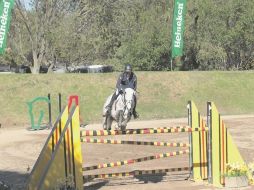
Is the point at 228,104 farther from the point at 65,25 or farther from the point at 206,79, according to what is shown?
the point at 65,25

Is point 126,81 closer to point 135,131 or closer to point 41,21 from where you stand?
point 135,131

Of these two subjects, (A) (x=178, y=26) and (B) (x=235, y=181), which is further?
(A) (x=178, y=26)

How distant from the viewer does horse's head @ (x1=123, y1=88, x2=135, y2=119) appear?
1194 centimetres

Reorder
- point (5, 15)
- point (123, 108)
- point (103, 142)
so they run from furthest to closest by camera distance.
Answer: point (5, 15), point (123, 108), point (103, 142)

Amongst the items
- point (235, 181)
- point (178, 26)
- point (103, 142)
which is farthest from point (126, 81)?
point (178, 26)

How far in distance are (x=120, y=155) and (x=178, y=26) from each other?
19.9m

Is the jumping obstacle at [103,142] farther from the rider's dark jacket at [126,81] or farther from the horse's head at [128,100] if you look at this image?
the rider's dark jacket at [126,81]

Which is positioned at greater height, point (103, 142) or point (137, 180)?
point (103, 142)

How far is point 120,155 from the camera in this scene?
50.6ft

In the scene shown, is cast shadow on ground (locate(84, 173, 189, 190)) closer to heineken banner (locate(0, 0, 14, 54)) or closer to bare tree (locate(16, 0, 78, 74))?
heineken banner (locate(0, 0, 14, 54))

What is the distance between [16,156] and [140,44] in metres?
24.9

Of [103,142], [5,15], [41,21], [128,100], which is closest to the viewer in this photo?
[103,142]

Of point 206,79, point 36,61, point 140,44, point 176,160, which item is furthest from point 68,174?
point 140,44

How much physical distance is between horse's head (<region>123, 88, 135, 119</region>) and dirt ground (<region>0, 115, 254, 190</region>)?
4.82 feet
